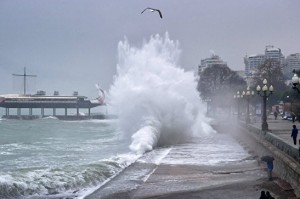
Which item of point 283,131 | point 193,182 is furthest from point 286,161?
point 283,131

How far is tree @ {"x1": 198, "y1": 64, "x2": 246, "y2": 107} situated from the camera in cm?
7431

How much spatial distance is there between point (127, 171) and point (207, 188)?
3934 millimetres

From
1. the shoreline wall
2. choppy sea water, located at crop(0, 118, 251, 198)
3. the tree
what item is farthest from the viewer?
the tree

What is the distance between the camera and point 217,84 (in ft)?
252

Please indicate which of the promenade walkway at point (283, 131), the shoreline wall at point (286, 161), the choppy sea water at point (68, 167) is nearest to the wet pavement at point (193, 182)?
the shoreline wall at point (286, 161)

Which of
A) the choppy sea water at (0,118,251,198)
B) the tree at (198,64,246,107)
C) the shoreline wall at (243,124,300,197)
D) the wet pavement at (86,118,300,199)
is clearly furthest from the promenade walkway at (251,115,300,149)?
the tree at (198,64,246,107)

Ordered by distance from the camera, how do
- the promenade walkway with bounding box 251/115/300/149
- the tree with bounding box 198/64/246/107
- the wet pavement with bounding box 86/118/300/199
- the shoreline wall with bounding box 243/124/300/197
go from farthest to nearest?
1. the tree with bounding box 198/64/246/107
2. the promenade walkway with bounding box 251/115/300/149
3. the wet pavement with bounding box 86/118/300/199
4. the shoreline wall with bounding box 243/124/300/197

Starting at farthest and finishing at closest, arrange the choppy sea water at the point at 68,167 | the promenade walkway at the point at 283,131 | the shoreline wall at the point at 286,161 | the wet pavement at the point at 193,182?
the promenade walkway at the point at 283,131 < the choppy sea water at the point at 68,167 < the wet pavement at the point at 193,182 < the shoreline wall at the point at 286,161

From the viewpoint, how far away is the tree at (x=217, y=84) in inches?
2926

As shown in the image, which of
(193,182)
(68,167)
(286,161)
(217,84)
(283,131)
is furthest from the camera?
(217,84)

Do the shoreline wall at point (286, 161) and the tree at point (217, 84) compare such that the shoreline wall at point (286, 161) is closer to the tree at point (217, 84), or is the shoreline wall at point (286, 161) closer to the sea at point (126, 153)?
the sea at point (126, 153)

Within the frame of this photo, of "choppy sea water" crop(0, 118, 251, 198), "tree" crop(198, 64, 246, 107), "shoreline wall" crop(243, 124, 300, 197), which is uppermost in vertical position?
"tree" crop(198, 64, 246, 107)

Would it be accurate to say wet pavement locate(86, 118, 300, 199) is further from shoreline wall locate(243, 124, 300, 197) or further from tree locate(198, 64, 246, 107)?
tree locate(198, 64, 246, 107)

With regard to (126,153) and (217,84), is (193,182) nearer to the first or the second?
(126,153)
